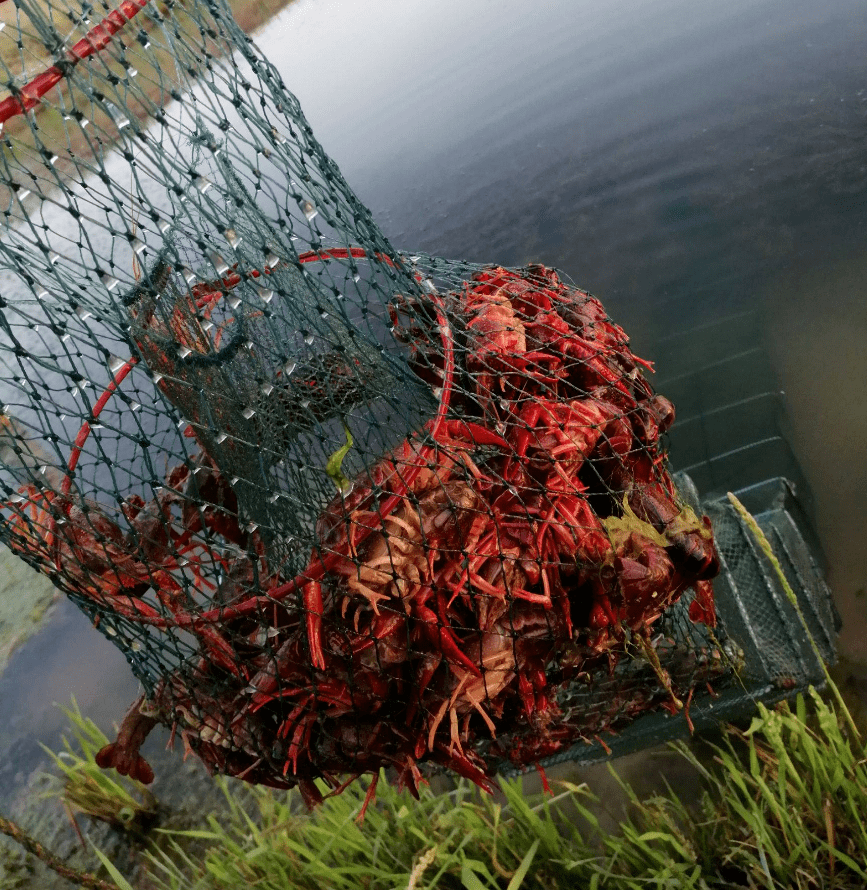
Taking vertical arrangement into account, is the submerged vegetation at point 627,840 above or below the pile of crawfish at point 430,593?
below

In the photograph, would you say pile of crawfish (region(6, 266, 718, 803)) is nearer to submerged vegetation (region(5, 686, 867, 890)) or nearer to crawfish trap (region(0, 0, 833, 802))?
crawfish trap (region(0, 0, 833, 802))

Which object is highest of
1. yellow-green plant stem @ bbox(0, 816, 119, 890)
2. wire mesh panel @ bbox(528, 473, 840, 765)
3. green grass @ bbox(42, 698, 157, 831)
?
yellow-green plant stem @ bbox(0, 816, 119, 890)

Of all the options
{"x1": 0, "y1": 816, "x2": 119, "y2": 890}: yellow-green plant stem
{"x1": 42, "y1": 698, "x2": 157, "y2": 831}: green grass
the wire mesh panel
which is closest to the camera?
{"x1": 0, "y1": 816, "x2": 119, "y2": 890}: yellow-green plant stem

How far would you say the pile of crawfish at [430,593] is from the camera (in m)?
1.23

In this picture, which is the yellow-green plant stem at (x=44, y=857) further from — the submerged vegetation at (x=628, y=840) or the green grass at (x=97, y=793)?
the green grass at (x=97, y=793)

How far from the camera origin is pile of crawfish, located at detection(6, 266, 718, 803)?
123 centimetres

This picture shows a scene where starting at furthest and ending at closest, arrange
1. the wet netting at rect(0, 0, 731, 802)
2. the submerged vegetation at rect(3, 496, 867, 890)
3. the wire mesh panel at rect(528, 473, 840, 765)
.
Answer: the wire mesh panel at rect(528, 473, 840, 765) → the submerged vegetation at rect(3, 496, 867, 890) → the wet netting at rect(0, 0, 731, 802)

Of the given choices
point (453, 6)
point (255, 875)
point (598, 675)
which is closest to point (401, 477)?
point (598, 675)

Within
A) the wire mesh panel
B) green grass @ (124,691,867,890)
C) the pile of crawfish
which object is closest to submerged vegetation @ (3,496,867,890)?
green grass @ (124,691,867,890)

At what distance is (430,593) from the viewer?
1239 millimetres

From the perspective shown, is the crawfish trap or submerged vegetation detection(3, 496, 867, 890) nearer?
the crawfish trap

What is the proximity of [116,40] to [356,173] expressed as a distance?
15.6ft

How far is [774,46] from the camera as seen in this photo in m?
5.02

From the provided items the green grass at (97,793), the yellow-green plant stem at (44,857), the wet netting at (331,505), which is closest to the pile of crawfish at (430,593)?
the wet netting at (331,505)
